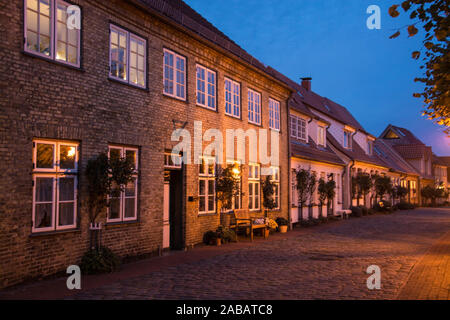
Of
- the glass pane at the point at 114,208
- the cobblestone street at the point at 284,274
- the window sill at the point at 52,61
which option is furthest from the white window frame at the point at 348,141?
the window sill at the point at 52,61

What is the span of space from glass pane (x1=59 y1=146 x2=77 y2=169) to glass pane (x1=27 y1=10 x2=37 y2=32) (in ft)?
7.52

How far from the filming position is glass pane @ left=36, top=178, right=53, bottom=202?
342 inches

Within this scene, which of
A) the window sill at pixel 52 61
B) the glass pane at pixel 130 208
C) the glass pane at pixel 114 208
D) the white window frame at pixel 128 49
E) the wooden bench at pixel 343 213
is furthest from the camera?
the wooden bench at pixel 343 213

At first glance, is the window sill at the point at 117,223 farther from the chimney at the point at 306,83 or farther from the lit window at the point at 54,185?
the chimney at the point at 306,83

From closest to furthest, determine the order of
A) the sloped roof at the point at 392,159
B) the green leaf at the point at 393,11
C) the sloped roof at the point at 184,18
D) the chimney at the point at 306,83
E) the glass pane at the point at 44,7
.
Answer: the green leaf at the point at 393,11 < the glass pane at the point at 44,7 < the sloped roof at the point at 184,18 < the chimney at the point at 306,83 < the sloped roof at the point at 392,159

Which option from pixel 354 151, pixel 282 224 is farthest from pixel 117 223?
pixel 354 151

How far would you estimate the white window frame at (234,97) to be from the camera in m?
16.1

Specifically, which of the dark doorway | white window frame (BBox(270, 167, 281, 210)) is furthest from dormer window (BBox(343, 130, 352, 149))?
the dark doorway

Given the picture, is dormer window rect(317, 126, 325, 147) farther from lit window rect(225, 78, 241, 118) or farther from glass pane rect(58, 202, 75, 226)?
glass pane rect(58, 202, 75, 226)

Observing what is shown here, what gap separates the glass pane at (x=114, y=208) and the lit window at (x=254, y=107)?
8.03m

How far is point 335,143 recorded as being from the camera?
29562 mm

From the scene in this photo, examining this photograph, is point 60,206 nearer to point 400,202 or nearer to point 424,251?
point 424,251
